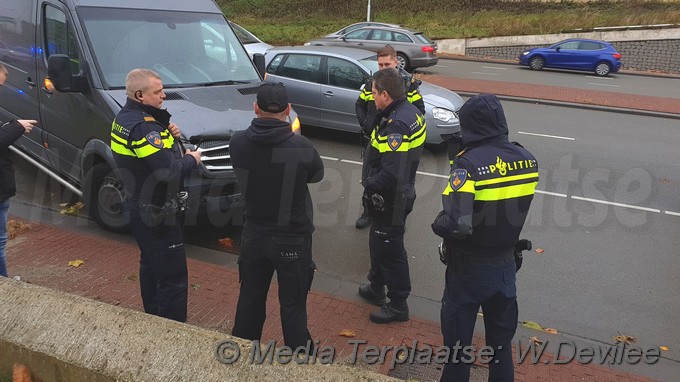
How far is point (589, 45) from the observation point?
74.5ft

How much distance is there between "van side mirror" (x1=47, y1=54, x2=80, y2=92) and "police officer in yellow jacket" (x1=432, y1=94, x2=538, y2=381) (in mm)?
3926

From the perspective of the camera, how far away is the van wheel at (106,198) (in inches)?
227

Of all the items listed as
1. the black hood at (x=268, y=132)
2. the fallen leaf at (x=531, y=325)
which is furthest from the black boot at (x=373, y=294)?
the black hood at (x=268, y=132)

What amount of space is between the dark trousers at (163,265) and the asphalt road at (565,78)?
17.4 meters

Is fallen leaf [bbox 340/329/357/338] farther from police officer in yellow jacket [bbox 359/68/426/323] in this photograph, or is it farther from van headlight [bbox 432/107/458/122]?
van headlight [bbox 432/107/458/122]

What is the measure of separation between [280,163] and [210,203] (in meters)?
2.29

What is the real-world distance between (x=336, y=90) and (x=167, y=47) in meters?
4.34

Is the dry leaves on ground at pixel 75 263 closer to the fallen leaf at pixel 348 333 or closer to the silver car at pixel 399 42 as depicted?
the fallen leaf at pixel 348 333

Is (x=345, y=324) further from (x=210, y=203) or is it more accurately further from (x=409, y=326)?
(x=210, y=203)

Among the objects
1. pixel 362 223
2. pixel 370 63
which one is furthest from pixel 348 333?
pixel 370 63

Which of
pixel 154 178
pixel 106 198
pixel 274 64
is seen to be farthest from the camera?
pixel 274 64

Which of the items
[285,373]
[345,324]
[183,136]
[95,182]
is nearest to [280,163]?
[285,373]

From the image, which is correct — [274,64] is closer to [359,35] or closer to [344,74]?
[344,74]

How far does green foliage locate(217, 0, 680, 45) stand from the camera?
100ft
